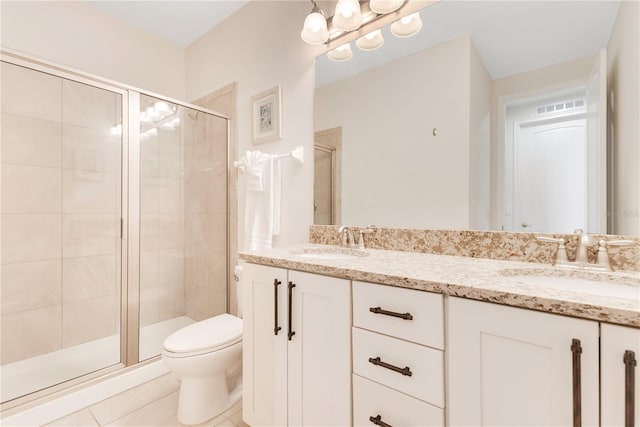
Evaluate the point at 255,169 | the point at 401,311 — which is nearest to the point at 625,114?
the point at 401,311

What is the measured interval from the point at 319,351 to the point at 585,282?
890 mm

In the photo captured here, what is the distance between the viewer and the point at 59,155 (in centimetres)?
195

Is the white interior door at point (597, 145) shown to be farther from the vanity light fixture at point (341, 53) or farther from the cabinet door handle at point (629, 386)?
the vanity light fixture at point (341, 53)

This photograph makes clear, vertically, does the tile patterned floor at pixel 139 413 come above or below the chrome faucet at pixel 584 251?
below

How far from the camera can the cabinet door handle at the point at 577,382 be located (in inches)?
24.4

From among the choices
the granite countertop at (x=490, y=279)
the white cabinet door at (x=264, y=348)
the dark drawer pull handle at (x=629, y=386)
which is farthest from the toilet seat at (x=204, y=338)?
the dark drawer pull handle at (x=629, y=386)

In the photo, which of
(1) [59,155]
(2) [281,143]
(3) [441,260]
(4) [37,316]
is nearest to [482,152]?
(3) [441,260]

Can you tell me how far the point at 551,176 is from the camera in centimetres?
112

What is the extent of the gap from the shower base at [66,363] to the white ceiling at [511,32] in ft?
6.94

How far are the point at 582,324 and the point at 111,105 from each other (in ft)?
8.26

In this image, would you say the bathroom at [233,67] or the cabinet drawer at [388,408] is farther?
the bathroom at [233,67]

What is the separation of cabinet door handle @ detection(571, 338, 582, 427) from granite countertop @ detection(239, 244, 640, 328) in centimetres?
7

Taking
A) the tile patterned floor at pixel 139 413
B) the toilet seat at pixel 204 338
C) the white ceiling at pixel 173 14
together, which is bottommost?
the tile patterned floor at pixel 139 413

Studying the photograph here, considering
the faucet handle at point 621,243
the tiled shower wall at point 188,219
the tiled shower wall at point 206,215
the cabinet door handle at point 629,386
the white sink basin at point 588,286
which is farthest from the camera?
the tiled shower wall at point 206,215
